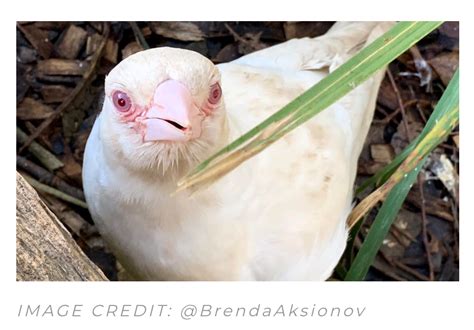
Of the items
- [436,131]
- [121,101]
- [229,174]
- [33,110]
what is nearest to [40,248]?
[121,101]

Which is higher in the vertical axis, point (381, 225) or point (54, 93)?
point (54, 93)

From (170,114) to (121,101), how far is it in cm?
12

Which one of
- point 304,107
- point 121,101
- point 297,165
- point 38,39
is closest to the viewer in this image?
point 304,107

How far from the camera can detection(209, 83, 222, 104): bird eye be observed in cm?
135

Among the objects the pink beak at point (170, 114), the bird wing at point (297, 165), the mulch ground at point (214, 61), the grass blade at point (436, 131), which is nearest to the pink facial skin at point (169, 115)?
the pink beak at point (170, 114)

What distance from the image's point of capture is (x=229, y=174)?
1.53 m

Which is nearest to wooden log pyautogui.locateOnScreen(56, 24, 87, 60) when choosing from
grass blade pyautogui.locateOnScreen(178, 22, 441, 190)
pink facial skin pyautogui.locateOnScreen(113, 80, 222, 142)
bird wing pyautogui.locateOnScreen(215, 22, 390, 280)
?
bird wing pyautogui.locateOnScreen(215, 22, 390, 280)

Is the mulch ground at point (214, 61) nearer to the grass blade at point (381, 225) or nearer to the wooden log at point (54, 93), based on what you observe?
the wooden log at point (54, 93)

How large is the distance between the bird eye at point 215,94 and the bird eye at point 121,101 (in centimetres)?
14

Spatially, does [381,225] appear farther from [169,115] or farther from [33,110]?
[33,110]

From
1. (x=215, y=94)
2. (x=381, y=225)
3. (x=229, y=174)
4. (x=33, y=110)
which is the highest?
(x=215, y=94)

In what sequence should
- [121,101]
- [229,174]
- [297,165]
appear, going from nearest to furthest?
[121,101], [229,174], [297,165]
